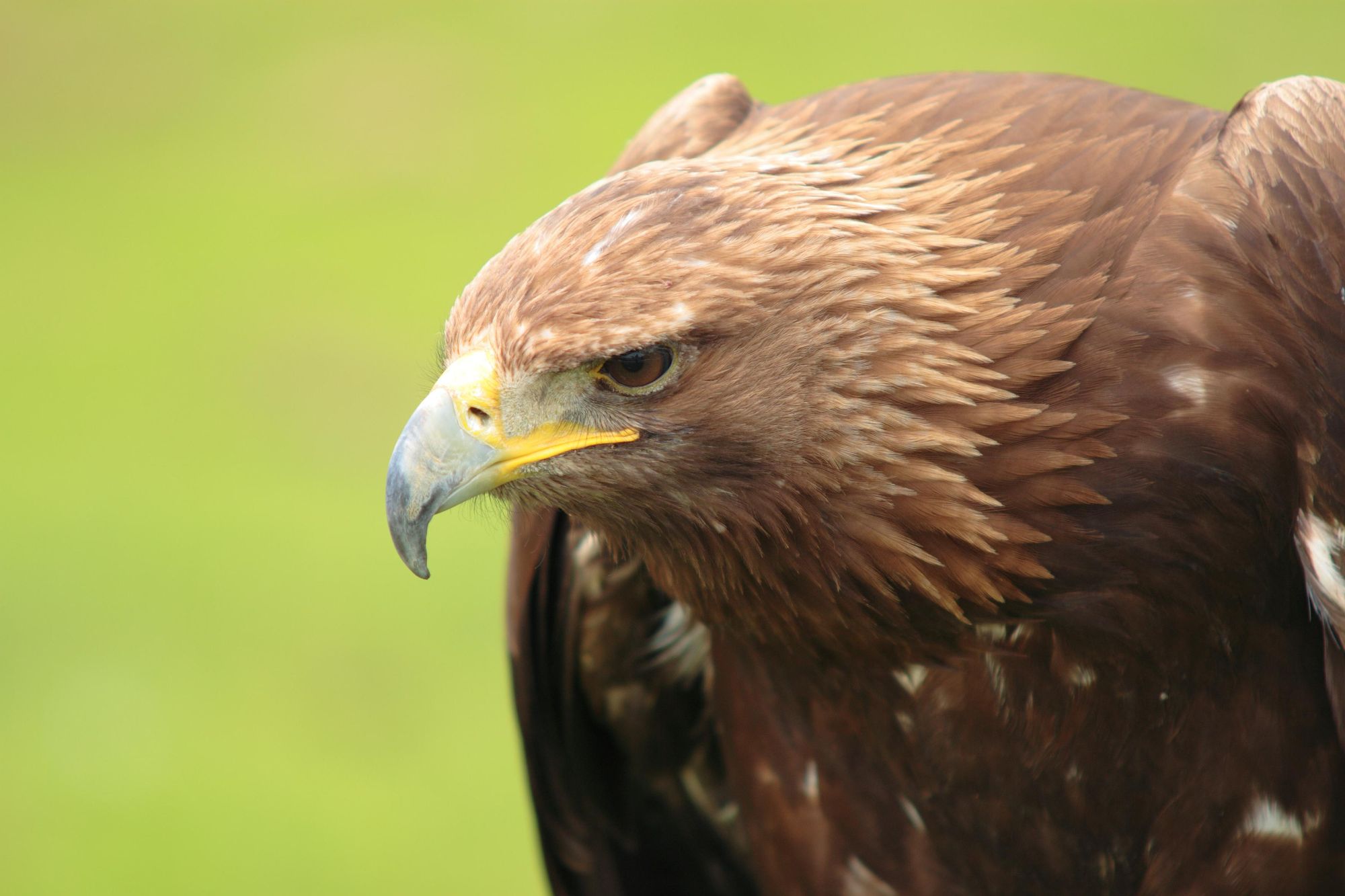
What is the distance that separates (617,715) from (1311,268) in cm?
222

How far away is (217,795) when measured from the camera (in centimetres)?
659

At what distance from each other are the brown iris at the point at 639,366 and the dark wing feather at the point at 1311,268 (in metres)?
1.04

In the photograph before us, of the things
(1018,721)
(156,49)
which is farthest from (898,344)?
(156,49)

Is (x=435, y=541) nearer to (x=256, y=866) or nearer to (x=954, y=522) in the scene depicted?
(x=256, y=866)

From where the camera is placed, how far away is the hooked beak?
2.79 metres

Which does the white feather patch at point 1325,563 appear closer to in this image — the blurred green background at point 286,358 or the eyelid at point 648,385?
the eyelid at point 648,385

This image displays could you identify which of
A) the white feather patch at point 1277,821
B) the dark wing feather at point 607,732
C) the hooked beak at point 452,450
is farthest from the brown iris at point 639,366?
the white feather patch at point 1277,821

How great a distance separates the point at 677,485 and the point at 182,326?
7.07 m

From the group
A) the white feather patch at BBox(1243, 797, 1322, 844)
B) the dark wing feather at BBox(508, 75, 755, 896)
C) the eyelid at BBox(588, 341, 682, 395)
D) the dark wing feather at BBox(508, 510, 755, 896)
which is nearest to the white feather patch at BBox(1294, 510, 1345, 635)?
the white feather patch at BBox(1243, 797, 1322, 844)

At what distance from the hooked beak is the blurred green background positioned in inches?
19.5

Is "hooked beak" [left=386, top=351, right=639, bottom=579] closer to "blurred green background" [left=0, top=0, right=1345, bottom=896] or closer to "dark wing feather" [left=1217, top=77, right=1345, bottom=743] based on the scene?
"blurred green background" [left=0, top=0, right=1345, bottom=896]

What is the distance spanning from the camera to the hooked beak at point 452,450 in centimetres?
279

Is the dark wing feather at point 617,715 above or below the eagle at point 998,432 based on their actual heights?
below

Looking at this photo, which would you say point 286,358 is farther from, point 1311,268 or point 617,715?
point 1311,268
